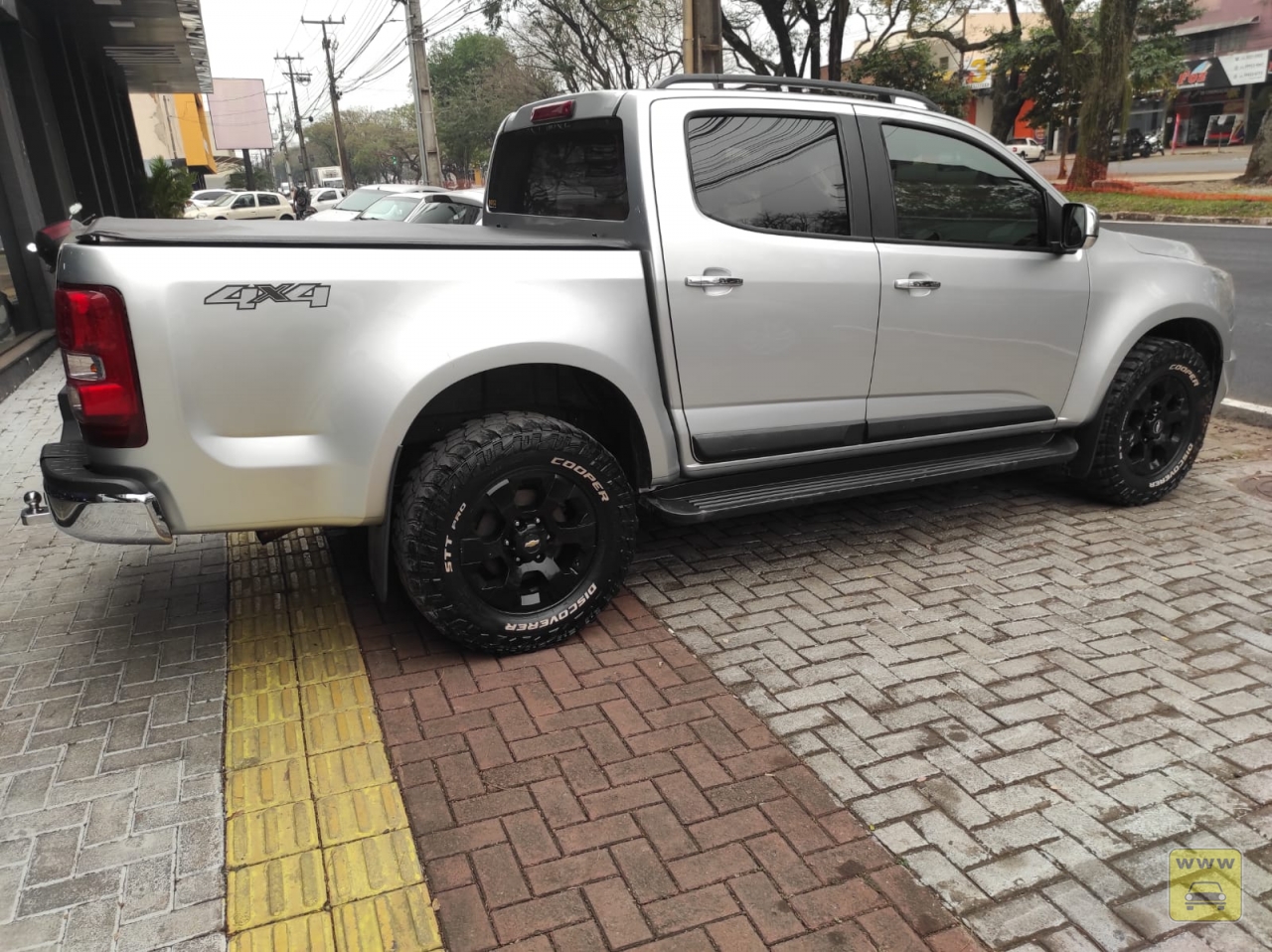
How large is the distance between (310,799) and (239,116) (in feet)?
223

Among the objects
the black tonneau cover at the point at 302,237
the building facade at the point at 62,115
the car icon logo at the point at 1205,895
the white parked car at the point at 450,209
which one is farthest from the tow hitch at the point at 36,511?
the white parked car at the point at 450,209

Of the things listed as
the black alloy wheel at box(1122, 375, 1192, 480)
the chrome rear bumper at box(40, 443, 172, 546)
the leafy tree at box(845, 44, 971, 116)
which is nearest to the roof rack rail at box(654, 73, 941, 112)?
the black alloy wheel at box(1122, 375, 1192, 480)

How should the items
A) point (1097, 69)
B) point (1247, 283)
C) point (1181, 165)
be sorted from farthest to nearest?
point (1181, 165) < point (1097, 69) < point (1247, 283)

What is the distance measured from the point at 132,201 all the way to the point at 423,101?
6727mm

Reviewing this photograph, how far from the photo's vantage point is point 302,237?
292 centimetres

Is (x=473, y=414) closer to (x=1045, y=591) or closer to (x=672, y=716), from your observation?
(x=672, y=716)

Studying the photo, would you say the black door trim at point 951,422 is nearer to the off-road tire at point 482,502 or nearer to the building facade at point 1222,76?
the off-road tire at point 482,502

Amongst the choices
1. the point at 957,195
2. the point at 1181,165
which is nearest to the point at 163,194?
the point at 957,195

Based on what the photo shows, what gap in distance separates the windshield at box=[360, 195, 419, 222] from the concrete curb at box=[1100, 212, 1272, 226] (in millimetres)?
13375

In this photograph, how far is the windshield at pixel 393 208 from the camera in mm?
11870

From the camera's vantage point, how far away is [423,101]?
70.3ft

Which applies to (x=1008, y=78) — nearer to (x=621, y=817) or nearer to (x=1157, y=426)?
(x=1157, y=426)

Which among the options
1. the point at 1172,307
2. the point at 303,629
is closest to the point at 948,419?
the point at 1172,307

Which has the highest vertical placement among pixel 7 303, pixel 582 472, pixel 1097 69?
pixel 1097 69
